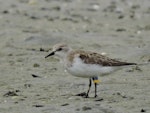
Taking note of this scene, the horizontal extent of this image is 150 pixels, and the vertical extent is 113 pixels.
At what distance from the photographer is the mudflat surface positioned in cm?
853

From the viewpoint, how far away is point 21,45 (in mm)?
13961

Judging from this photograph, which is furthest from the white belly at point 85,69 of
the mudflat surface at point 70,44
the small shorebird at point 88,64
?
the mudflat surface at point 70,44

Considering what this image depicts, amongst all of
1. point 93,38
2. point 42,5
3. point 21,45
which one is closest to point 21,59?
point 21,45

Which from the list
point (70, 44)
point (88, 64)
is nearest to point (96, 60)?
point (88, 64)

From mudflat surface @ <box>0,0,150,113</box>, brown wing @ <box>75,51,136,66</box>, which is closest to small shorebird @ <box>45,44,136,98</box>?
brown wing @ <box>75,51,136,66</box>

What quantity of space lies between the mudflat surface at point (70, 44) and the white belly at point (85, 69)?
1.16ft

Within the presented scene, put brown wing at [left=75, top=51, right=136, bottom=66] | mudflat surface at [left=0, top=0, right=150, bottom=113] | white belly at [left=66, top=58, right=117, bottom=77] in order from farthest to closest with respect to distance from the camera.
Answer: brown wing at [left=75, top=51, right=136, bottom=66] < white belly at [left=66, top=58, right=117, bottom=77] < mudflat surface at [left=0, top=0, right=150, bottom=113]

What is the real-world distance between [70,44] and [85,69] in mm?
4997

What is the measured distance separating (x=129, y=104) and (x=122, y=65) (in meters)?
1.02

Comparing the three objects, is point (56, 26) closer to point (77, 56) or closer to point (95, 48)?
point (95, 48)

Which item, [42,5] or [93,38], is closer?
[93,38]

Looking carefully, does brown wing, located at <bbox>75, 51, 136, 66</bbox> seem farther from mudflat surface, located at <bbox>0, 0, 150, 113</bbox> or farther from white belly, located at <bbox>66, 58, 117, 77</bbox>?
mudflat surface, located at <bbox>0, 0, 150, 113</bbox>

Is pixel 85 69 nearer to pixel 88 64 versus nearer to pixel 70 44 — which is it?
pixel 88 64

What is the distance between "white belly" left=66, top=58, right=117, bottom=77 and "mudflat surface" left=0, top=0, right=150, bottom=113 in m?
0.35
